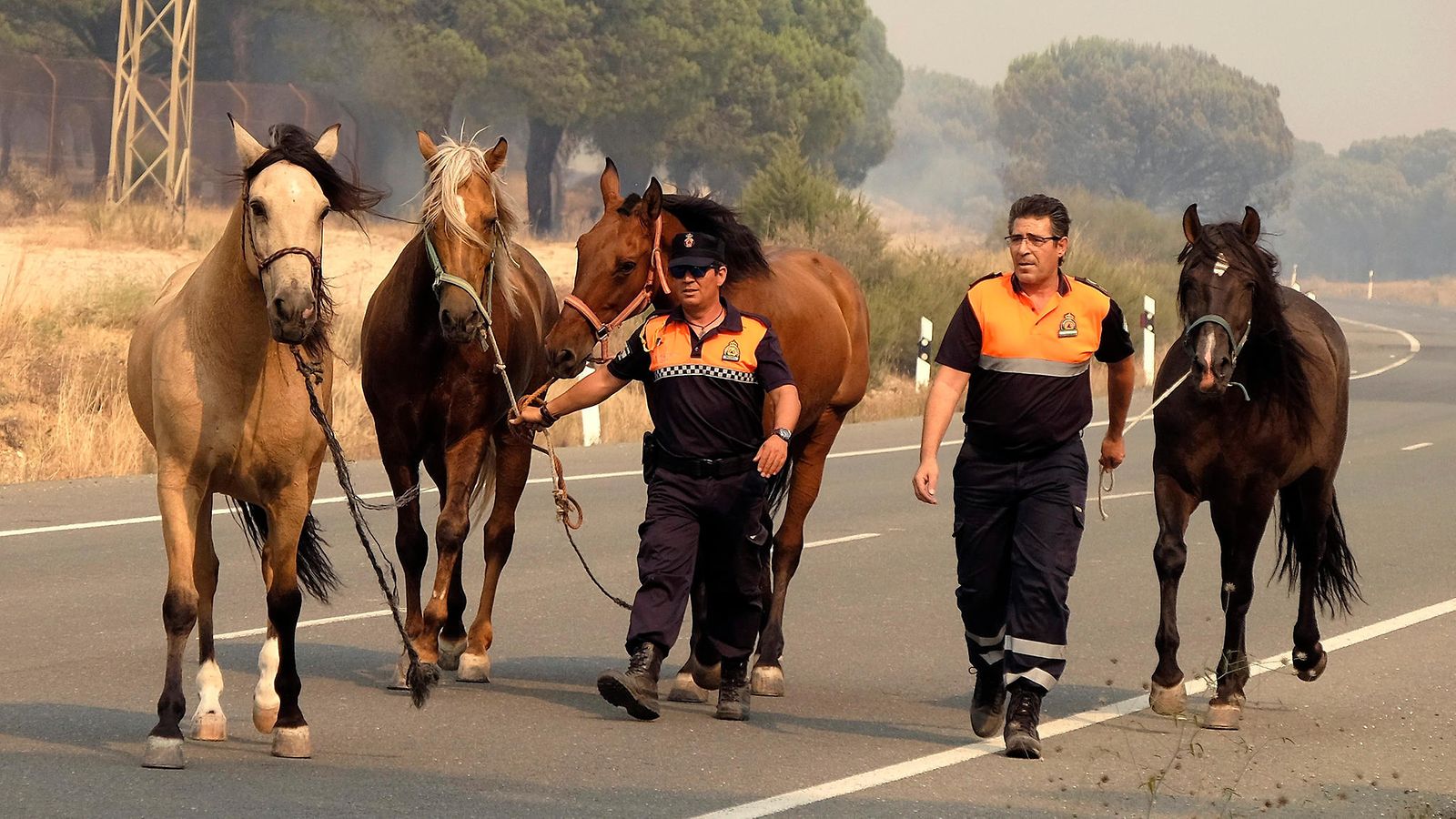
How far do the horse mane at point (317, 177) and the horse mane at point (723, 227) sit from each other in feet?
5.32

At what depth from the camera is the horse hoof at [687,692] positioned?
858 cm

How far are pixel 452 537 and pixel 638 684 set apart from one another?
1473mm

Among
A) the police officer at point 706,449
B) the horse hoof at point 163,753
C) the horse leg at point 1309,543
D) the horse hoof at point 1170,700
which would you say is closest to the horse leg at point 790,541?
the police officer at point 706,449

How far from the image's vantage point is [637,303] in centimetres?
→ 835

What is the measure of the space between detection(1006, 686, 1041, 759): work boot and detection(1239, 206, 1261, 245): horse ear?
91.0 inches

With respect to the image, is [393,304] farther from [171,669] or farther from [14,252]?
[14,252]

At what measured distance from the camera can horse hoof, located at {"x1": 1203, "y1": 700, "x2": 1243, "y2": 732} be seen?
26.7 feet

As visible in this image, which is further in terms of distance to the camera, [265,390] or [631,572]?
[631,572]

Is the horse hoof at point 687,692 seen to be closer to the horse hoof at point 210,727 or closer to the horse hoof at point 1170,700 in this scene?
the horse hoof at point 1170,700

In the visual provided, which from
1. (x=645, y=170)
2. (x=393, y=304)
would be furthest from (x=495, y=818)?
(x=645, y=170)

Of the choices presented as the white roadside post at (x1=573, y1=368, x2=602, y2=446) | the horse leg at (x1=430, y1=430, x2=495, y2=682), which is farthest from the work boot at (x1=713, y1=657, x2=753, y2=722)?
the white roadside post at (x1=573, y1=368, x2=602, y2=446)

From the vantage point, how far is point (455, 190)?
830 cm

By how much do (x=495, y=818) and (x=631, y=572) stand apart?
5.89 metres

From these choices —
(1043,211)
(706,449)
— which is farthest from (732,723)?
(1043,211)
